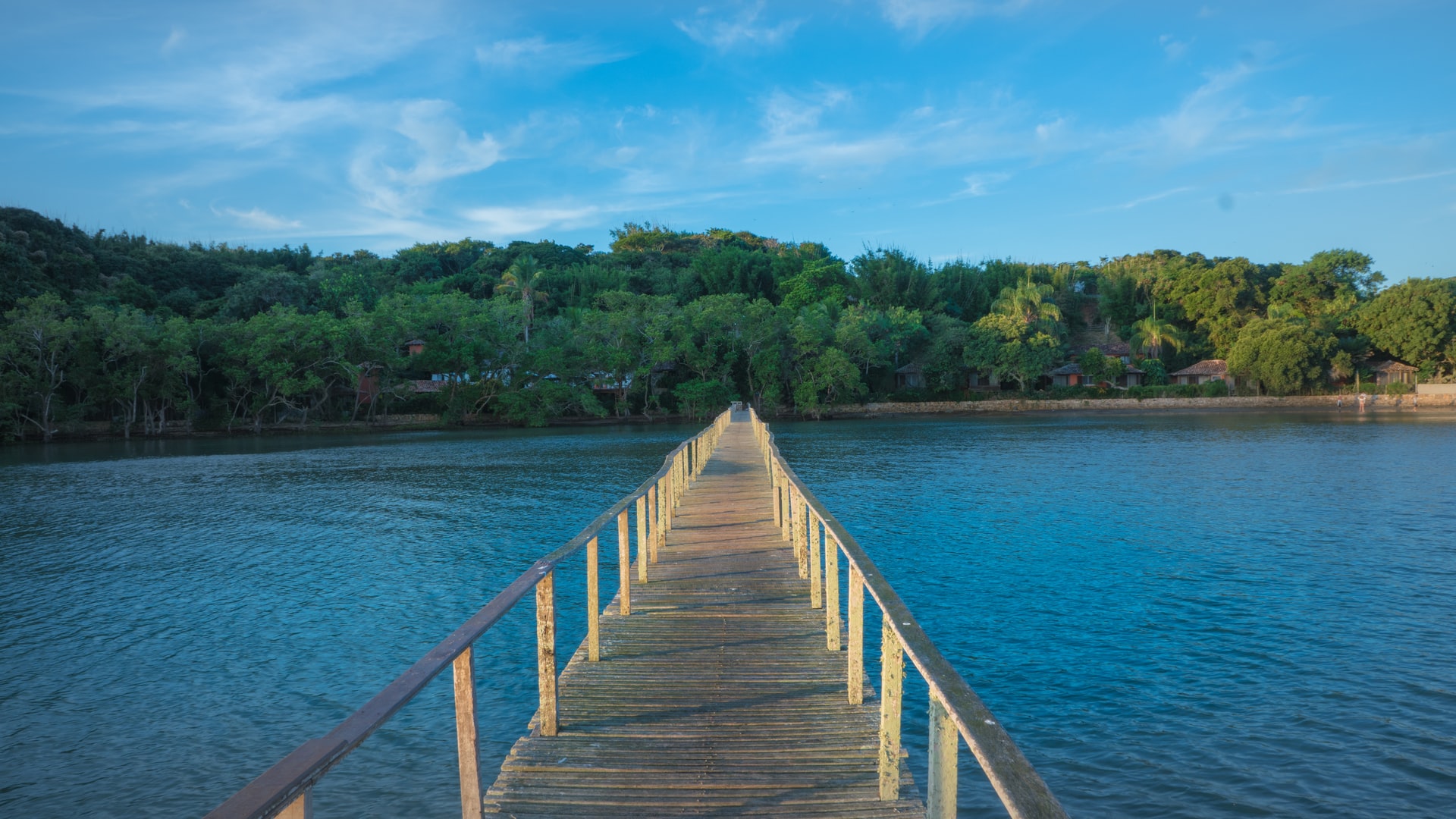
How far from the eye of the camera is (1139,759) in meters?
7.31

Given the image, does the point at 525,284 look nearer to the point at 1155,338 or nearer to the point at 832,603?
the point at 1155,338

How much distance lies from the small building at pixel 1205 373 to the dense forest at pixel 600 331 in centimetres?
129

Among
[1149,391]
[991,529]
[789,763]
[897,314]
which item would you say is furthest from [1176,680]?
[1149,391]

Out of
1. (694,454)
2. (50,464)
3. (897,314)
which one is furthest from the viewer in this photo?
(897,314)

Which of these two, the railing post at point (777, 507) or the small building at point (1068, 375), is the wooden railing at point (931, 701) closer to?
the railing post at point (777, 507)

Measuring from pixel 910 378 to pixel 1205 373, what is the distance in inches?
930

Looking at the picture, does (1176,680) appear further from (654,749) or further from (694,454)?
(694,454)

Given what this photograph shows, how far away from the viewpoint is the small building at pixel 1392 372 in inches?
2534

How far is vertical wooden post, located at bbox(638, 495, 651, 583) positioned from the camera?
838cm

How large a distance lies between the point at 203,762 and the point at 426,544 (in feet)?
33.1

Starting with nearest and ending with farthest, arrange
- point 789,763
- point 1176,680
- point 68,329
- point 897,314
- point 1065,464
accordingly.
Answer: point 789,763, point 1176,680, point 1065,464, point 68,329, point 897,314

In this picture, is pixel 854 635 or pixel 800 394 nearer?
pixel 854 635

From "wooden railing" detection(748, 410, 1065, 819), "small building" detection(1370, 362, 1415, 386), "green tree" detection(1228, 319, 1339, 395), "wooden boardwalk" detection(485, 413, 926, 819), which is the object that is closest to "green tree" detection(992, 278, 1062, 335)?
"green tree" detection(1228, 319, 1339, 395)

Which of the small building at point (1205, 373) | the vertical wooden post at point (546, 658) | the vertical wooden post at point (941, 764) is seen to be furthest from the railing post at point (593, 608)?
the small building at point (1205, 373)
